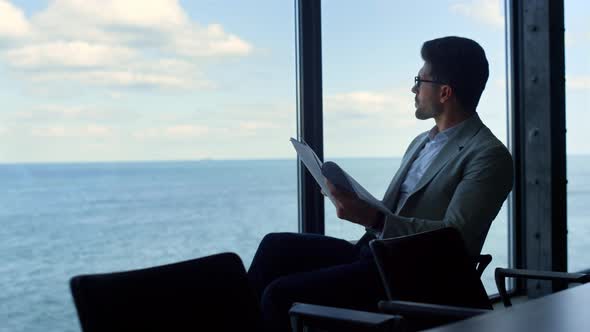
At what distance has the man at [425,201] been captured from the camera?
194 cm

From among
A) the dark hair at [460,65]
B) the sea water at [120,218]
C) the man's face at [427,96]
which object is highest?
the dark hair at [460,65]

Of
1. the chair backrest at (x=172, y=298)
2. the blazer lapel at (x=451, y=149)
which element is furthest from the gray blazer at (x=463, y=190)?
the chair backrest at (x=172, y=298)

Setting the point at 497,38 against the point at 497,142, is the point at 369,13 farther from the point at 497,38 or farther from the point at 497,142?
the point at 497,142

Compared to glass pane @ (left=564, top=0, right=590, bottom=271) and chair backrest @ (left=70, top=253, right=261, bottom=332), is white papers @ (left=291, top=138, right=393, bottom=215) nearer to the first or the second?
chair backrest @ (left=70, top=253, right=261, bottom=332)

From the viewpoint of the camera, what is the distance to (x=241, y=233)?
34.5m

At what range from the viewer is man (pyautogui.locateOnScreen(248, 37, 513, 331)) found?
6.35 ft

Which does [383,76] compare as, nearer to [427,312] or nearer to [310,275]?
[310,275]

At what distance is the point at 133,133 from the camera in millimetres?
17406

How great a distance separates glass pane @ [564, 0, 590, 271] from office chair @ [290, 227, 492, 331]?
3.00 metres

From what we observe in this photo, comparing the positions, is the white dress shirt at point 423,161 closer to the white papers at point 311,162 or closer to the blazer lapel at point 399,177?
the blazer lapel at point 399,177

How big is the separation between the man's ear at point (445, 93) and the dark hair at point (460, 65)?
0.04ft

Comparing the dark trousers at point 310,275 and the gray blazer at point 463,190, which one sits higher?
the gray blazer at point 463,190

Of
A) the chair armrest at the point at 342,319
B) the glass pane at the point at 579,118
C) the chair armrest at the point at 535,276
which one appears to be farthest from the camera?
the glass pane at the point at 579,118

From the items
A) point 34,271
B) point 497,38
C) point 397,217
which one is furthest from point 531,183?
point 34,271
